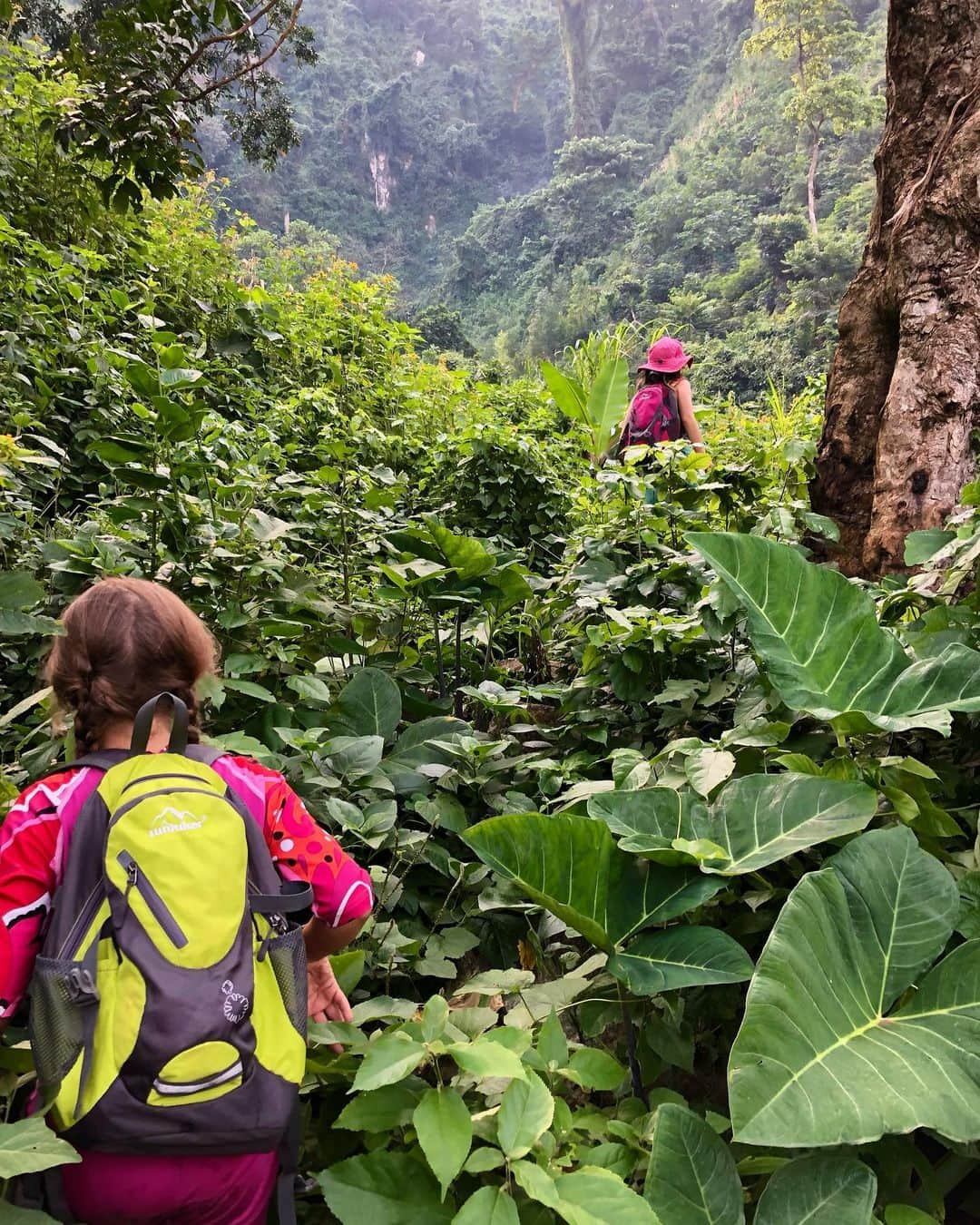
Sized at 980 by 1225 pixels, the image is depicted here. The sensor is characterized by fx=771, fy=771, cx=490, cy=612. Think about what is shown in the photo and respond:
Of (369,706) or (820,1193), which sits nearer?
(820,1193)

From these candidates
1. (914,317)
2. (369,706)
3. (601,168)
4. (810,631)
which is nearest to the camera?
(810,631)

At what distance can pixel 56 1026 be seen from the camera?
0.80 metres

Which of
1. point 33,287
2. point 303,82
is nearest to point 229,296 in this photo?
point 33,287

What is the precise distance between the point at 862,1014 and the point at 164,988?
787mm

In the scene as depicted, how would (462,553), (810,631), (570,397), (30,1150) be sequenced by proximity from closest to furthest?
(30,1150) < (810,631) < (462,553) < (570,397)

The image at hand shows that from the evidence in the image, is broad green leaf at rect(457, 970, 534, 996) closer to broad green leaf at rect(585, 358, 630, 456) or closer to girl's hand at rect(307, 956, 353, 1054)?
girl's hand at rect(307, 956, 353, 1054)

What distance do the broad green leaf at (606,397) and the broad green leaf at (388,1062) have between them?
9.96 ft

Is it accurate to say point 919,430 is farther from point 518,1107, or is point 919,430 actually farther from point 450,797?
point 518,1107

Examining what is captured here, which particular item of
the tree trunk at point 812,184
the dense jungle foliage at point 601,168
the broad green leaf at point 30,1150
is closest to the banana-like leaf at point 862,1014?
the broad green leaf at point 30,1150

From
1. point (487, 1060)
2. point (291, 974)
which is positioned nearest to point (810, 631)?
point (487, 1060)

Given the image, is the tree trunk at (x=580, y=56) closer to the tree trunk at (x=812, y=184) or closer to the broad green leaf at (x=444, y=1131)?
the tree trunk at (x=812, y=184)

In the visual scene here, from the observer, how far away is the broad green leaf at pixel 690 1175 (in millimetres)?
802

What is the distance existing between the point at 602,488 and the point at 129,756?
2008mm

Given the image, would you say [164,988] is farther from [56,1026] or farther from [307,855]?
[307,855]
